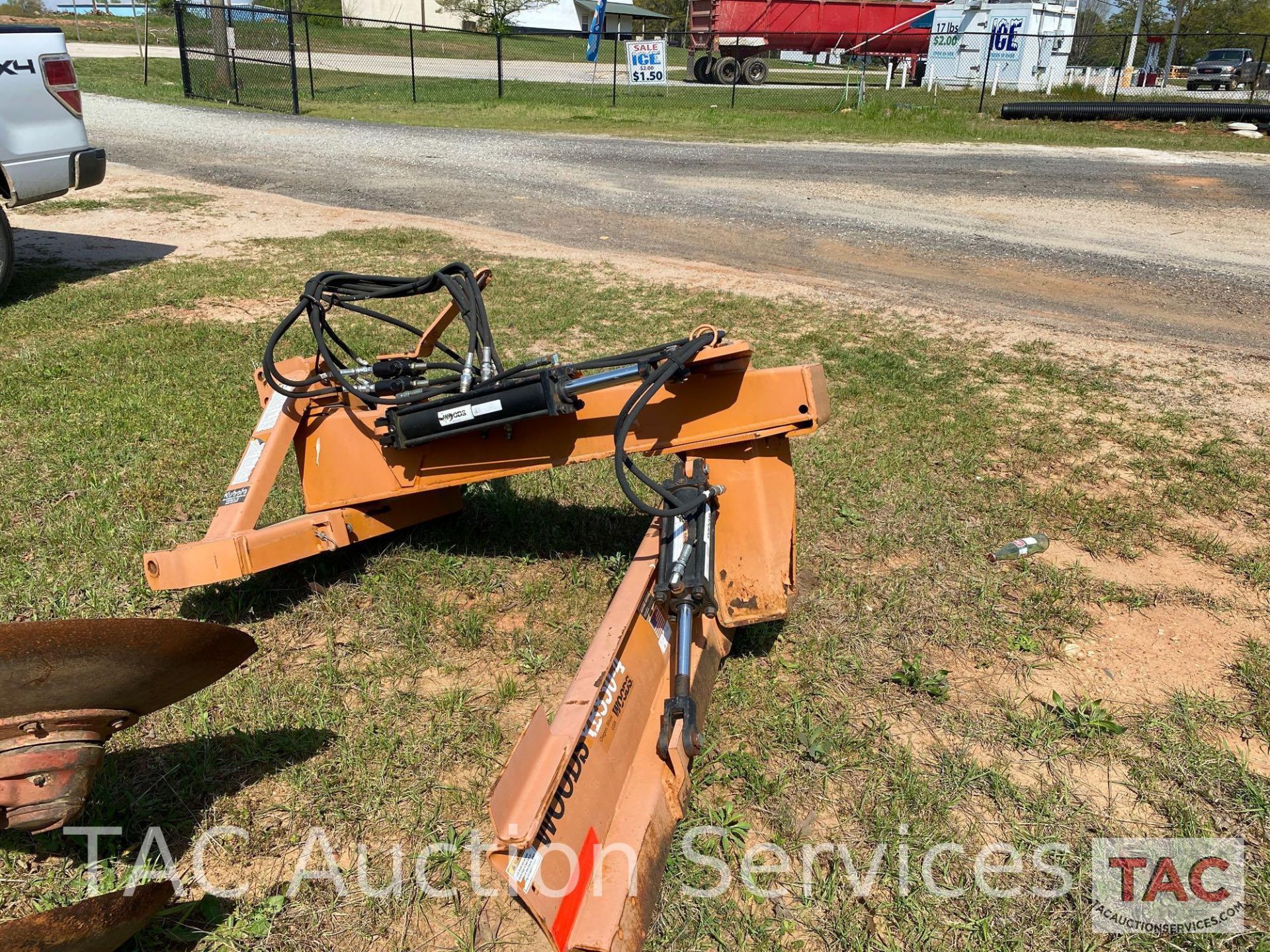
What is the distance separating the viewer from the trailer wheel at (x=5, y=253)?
7227mm

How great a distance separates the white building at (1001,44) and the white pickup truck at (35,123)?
89.2 ft

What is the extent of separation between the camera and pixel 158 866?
2.56 meters

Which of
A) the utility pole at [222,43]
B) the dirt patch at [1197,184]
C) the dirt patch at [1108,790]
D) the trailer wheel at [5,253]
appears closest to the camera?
the dirt patch at [1108,790]

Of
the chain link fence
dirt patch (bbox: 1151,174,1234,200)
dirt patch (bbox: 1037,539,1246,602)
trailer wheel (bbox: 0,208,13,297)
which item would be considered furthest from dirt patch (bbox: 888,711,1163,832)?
the chain link fence

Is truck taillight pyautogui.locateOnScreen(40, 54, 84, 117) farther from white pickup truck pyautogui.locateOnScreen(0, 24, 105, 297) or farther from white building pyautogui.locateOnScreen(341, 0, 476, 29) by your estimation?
white building pyautogui.locateOnScreen(341, 0, 476, 29)

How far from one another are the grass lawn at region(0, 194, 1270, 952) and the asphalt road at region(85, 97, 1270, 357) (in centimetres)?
301

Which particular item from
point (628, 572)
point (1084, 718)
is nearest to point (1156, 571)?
point (1084, 718)

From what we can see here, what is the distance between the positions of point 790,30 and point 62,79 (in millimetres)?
32392

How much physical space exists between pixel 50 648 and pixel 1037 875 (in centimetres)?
252

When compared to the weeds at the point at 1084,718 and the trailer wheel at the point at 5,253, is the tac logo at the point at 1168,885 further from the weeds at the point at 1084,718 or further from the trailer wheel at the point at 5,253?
the trailer wheel at the point at 5,253

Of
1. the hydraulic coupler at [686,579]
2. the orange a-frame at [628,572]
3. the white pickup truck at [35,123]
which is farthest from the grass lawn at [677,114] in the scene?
the hydraulic coupler at [686,579]

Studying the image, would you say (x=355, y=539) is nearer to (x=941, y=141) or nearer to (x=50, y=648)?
(x=50, y=648)

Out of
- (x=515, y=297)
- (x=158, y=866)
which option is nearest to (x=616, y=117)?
(x=515, y=297)

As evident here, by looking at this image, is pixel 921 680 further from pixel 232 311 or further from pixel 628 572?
pixel 232 311
